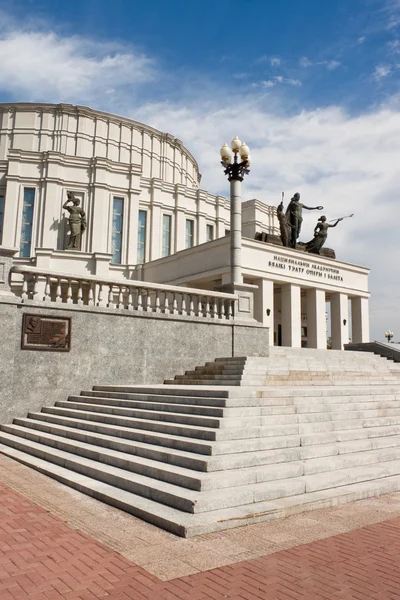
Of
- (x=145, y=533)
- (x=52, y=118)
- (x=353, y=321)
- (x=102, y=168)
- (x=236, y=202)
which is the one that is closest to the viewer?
(x=145, y=533)

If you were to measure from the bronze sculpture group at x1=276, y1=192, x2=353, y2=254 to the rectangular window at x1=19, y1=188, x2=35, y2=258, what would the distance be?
1645 cm

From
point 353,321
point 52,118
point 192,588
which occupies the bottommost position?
point 192,588

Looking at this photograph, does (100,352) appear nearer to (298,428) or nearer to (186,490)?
(298,428)

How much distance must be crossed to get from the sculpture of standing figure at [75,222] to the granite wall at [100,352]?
61.7 feet

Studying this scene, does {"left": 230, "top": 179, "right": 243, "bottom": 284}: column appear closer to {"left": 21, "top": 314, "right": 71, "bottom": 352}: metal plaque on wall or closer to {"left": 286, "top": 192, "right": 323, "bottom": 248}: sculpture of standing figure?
{"left": 21, "top": 314, "right": 71, "bottom": 352}: metal plaque on wall

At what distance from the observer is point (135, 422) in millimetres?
9445

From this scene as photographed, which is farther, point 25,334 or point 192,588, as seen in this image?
point 25,334

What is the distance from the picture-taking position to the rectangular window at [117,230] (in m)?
34.3

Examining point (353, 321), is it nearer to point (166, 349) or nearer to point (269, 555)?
point (166, 349)

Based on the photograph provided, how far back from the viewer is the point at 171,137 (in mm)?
43906

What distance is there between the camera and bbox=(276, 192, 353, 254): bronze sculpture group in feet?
96.0

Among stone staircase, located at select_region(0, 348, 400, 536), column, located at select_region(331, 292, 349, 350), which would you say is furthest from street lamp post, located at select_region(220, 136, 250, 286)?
column, located at select_region(331, 292, 349, 350)

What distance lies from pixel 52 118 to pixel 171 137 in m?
10.3

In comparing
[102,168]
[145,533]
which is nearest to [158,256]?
[102,168]
